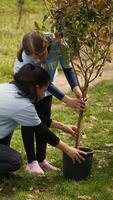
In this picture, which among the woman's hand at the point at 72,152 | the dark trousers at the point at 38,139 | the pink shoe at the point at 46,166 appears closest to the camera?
the woman's hand at the point at 72,152

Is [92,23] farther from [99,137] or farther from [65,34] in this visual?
[99,137]

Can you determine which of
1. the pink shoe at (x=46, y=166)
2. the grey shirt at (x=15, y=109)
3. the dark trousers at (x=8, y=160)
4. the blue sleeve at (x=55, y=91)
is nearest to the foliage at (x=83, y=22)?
the blue sleeve at (x=55, y=91)

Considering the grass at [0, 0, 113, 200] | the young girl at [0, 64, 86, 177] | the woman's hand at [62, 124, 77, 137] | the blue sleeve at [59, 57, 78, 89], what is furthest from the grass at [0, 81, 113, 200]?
the blue sleeve at [59, 57, 78, 89]

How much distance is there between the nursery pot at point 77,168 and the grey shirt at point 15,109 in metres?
0.56

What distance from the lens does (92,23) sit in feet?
16.0

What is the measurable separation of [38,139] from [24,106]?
88 centimetres

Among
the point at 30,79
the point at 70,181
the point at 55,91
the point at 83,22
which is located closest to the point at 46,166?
the point at 70,181

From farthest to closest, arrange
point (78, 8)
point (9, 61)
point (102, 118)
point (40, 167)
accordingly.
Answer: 1. point (9, 61)
2. point (102, 118)
3. point (40, 167)
4. point (78, 8)

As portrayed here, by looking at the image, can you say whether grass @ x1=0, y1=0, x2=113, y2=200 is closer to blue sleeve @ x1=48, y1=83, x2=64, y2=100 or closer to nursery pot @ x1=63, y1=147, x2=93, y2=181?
nursery pot @ x1=63, y1=147, x2=93, y2=181

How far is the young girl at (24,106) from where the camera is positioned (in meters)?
4.91

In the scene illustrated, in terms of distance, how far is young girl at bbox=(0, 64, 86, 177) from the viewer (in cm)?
491

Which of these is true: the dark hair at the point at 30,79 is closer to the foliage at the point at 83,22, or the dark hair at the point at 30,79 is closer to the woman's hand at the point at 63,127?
the foliage at the point at 83,22

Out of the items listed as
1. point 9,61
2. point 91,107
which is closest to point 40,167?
point 91,107

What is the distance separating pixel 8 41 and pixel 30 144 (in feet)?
32.2
